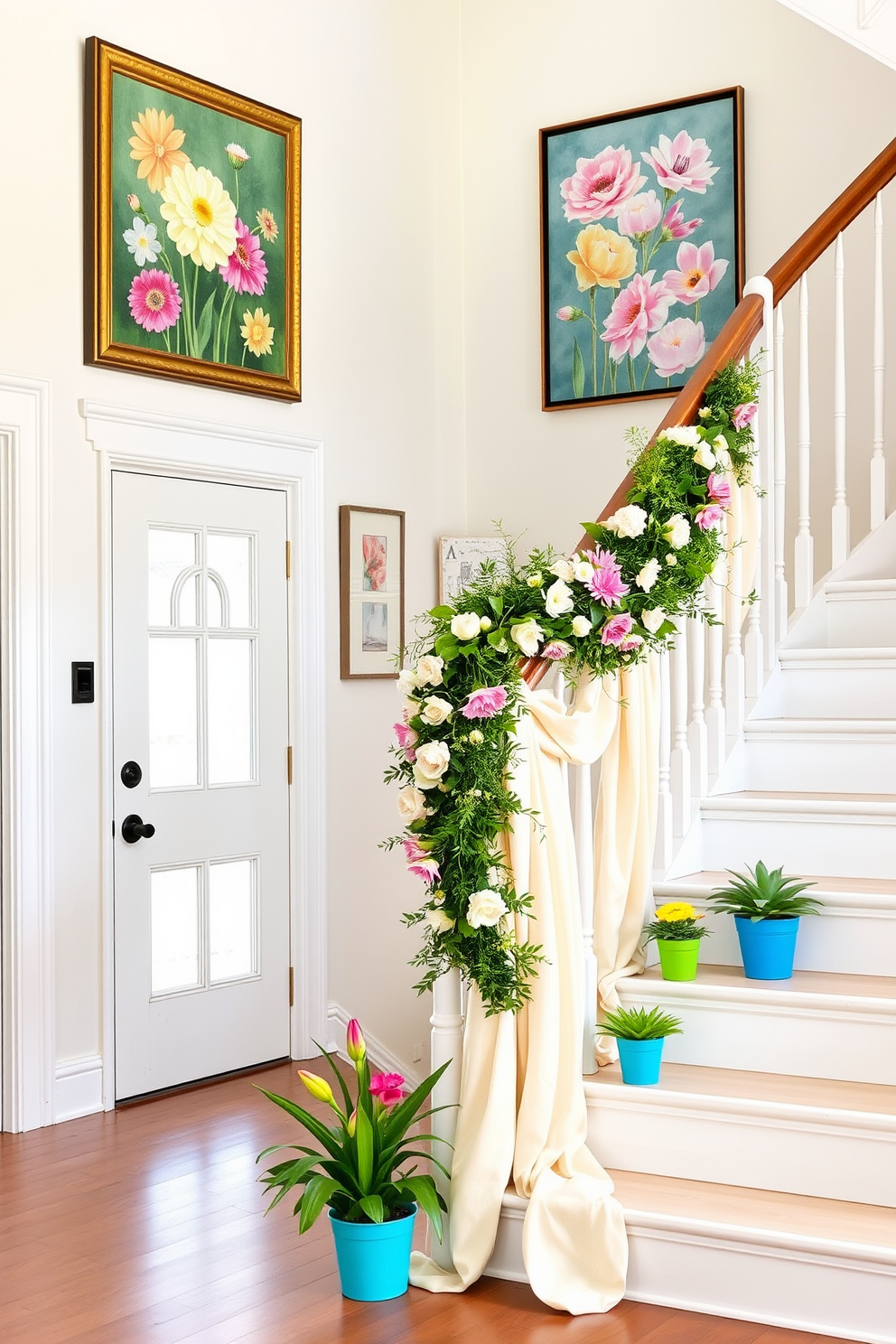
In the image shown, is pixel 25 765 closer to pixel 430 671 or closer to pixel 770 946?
pixel 430 671

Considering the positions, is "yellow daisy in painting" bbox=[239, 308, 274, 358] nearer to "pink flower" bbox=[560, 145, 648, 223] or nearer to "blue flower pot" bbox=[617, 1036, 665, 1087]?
"pink flower" bbox=[560, 145, 648, 223]

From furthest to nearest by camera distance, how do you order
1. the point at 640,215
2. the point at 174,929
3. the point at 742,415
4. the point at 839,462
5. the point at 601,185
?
the point at 601,185
the point at 640,215
the point at 174,929
the point at 839,462
the point at 742,415

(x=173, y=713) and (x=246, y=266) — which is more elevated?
(x=246, y=266)

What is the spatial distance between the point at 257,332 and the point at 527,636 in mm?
2489

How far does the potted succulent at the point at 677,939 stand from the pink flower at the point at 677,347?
2803mm

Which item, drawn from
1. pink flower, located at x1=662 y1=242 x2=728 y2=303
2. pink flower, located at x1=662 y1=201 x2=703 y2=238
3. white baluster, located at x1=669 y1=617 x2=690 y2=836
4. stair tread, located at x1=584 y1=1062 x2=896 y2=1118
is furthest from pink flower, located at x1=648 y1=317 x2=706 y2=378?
stair tread, located at x1=584 y1=1062 x2=896 y2=1118

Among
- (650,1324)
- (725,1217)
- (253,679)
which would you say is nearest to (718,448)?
(725,1217)

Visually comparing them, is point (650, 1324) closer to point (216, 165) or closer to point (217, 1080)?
point (217, 1080)

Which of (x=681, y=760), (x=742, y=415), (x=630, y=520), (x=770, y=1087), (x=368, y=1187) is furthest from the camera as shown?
(x=681, y=760)

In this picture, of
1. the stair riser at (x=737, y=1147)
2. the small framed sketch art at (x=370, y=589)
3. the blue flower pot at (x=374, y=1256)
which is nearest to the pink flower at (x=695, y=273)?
the small framed sketch art at (x=370, y=589)

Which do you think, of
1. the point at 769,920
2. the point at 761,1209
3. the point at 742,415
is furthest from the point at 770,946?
the point at 742,415

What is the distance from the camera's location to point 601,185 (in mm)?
5648

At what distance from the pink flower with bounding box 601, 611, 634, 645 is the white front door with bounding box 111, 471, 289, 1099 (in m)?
2.03

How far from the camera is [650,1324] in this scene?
262cm
